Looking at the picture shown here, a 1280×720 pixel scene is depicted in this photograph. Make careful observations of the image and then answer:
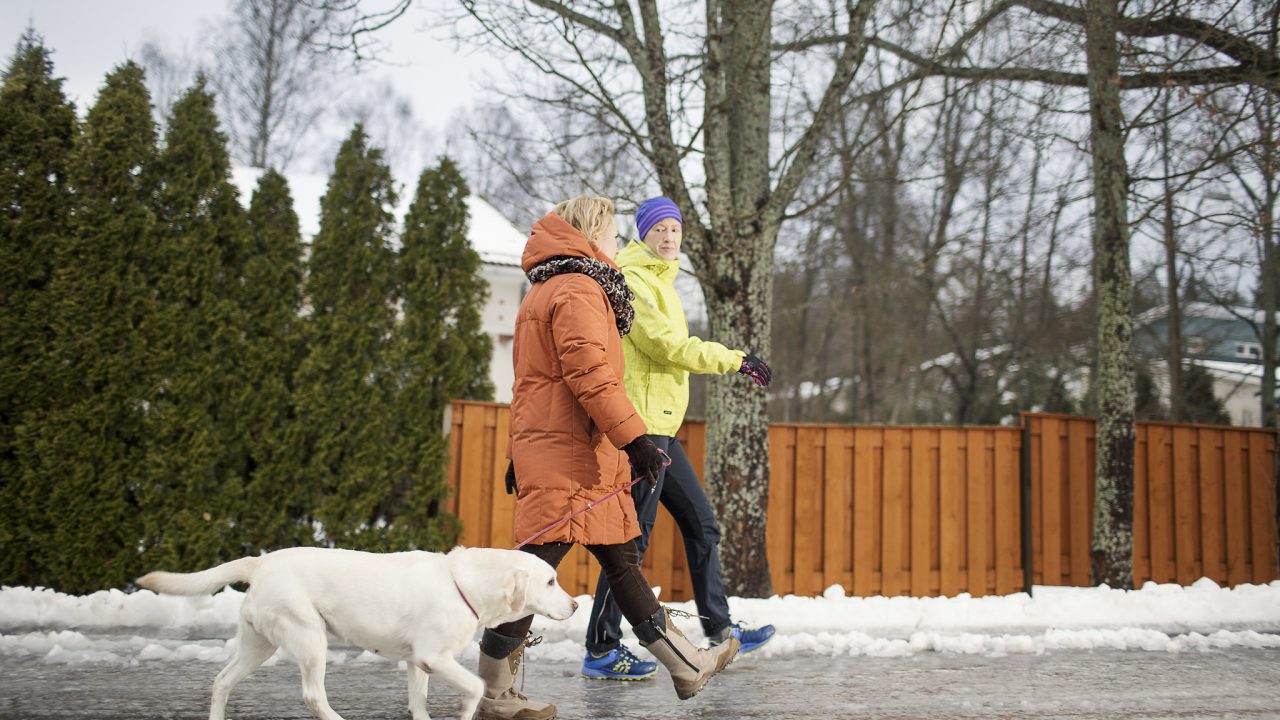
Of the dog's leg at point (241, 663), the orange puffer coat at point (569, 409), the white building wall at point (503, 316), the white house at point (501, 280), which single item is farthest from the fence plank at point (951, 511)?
the white building wall at point (503, 316)

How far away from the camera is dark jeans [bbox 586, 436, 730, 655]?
4.16 meters

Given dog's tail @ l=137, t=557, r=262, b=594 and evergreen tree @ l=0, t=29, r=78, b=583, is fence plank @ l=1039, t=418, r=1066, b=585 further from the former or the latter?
evergreen tree @ l=0, t=29, r=78, b=583

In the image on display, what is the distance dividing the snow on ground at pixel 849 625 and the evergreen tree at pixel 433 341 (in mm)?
1419

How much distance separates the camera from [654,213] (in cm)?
436

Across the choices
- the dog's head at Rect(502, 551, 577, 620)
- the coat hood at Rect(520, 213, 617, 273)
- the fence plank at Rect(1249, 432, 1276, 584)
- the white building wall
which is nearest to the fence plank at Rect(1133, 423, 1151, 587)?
the fence plank at Rect(1249, 432, 1276, 584)

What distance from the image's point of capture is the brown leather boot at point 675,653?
3.53 m

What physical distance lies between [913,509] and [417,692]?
4.95 m

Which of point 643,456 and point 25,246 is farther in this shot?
point 25,246

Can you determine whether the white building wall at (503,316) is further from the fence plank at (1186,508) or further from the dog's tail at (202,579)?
the dog's tail at (202,579)

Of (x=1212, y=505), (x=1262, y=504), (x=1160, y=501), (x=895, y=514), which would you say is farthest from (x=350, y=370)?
(x=1262, y=504)

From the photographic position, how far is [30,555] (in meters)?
5.64

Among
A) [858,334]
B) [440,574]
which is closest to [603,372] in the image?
[440,574]

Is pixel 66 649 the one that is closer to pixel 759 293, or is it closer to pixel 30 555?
pixel 30 555

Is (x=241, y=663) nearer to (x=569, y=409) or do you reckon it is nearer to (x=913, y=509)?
(x=569, y=409)
